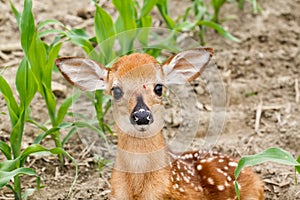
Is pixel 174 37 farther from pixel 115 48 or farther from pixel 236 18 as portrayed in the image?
pixel 236 18


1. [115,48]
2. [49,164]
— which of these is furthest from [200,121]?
[49,164]

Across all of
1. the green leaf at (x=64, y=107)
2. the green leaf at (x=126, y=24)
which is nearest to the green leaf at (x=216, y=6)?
the green leaf at (x=126, y=24)

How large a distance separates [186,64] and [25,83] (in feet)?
3.27

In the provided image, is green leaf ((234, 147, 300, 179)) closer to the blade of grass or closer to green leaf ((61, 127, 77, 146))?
green leaf ((61, 127, 77, 146))

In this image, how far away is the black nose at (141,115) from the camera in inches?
135

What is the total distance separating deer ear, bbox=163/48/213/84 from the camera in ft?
12.5

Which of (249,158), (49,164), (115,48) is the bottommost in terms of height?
(49,164)

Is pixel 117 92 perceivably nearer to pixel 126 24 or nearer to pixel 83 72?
pixel 83 72

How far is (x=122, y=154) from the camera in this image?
3.76m

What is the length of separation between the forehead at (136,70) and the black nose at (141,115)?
0.19m

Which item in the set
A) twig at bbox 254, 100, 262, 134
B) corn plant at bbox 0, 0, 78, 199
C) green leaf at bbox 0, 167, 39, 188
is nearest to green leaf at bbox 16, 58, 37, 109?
corn plant at bbox 0, 0, 78, 199

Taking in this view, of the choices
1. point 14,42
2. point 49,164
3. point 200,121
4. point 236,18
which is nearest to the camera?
point 49,164

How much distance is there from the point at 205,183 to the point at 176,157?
9.9 inches

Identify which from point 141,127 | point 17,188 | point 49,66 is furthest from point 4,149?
point 141,127
